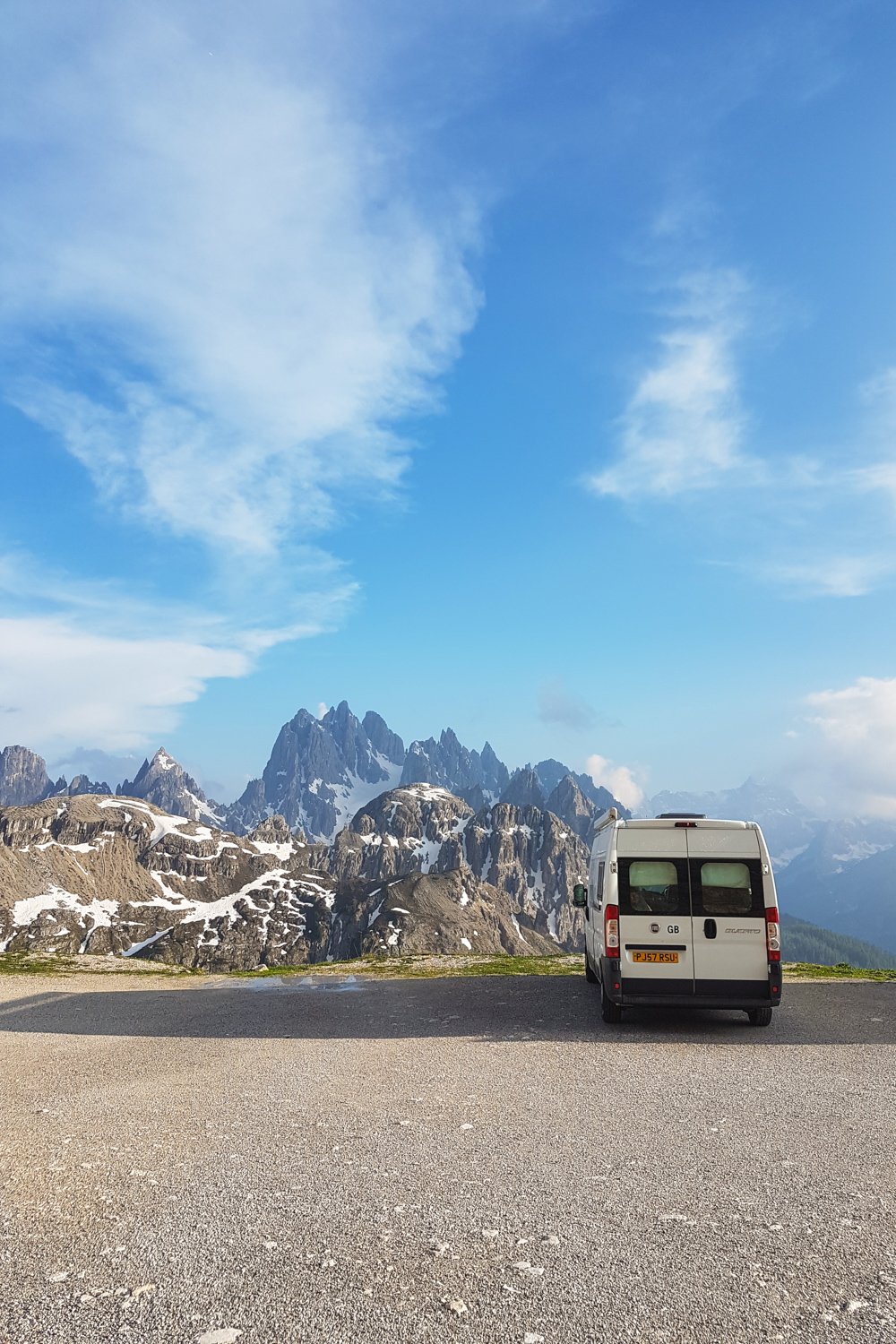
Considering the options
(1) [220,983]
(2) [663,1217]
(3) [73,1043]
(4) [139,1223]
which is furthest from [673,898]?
(1) [220,983]

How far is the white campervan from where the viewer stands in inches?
586

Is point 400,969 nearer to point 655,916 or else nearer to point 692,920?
point 655,916

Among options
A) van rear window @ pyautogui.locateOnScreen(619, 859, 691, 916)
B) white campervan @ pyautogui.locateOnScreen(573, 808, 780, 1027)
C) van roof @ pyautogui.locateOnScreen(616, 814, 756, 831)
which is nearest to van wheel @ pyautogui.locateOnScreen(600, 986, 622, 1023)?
white campervan @ pyautogui.locateOnScreen(573, 808, 780, 1027)

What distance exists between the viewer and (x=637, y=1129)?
907 cm

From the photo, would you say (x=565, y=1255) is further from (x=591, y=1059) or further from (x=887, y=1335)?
(x=591, y=1059)

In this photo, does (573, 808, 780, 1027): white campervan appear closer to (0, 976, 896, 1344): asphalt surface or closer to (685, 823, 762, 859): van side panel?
(685, 823, 762, 859): van side panel

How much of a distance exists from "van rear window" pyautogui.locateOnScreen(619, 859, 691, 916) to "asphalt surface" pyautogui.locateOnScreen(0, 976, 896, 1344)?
2.40m

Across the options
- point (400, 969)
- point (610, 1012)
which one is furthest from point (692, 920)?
point (400, 969)

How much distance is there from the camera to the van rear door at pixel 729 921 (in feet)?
48.9

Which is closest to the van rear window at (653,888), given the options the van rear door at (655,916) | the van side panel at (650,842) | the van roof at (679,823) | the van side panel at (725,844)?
the van rear door at (655,916)

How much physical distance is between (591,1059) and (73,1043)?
34.1 ft

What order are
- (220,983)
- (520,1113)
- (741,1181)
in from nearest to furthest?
(741,1181) < (520,1113) < (220,983)

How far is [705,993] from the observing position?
14.8 meters

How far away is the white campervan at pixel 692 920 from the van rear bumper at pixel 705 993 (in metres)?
0.02
